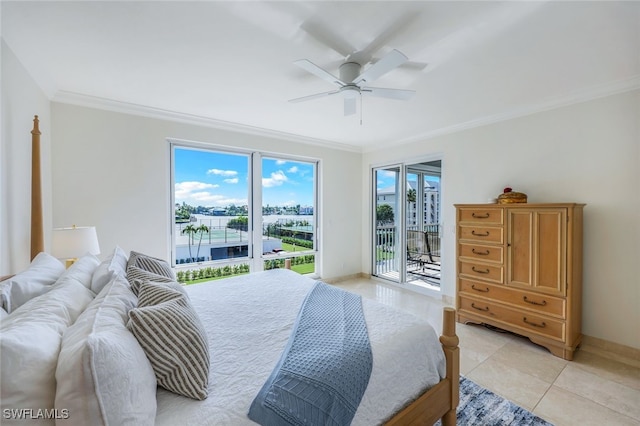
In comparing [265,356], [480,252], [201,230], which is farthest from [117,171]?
[480,252]

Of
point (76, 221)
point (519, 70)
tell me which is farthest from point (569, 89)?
point (76, 221)

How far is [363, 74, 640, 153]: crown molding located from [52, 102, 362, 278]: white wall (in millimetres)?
2945

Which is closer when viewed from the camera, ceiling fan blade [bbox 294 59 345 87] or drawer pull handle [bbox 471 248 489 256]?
ceiling fan blade [bbox 294 59 345 87]

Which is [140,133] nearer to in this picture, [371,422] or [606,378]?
[371,422]

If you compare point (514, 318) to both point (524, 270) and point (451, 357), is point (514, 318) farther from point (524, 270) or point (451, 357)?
point (451, 357)

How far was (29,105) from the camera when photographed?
2188 mm

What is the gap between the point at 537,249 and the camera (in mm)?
2627

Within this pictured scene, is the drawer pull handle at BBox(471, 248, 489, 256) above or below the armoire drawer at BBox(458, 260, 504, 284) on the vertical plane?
above

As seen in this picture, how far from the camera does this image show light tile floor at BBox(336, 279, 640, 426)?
6.00 feet

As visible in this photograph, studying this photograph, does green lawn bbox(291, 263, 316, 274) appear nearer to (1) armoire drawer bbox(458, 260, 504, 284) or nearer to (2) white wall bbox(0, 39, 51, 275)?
(1) armoire drawer bbox(458, 260, 504, 284)

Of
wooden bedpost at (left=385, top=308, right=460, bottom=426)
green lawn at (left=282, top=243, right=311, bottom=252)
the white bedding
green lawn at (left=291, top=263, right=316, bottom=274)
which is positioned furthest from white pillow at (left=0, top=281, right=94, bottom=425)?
green lawn at (left=291, top=263, right=316, bottom=274)

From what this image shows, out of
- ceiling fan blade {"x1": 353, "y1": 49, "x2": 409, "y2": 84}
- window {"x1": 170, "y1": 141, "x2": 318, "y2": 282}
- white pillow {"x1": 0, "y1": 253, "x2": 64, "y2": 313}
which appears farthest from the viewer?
window {"x1": 170, "y1": 141, "x2": 318, "y2": 282}

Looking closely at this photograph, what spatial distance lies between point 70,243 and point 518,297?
4.08m

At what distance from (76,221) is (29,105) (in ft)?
3.89
